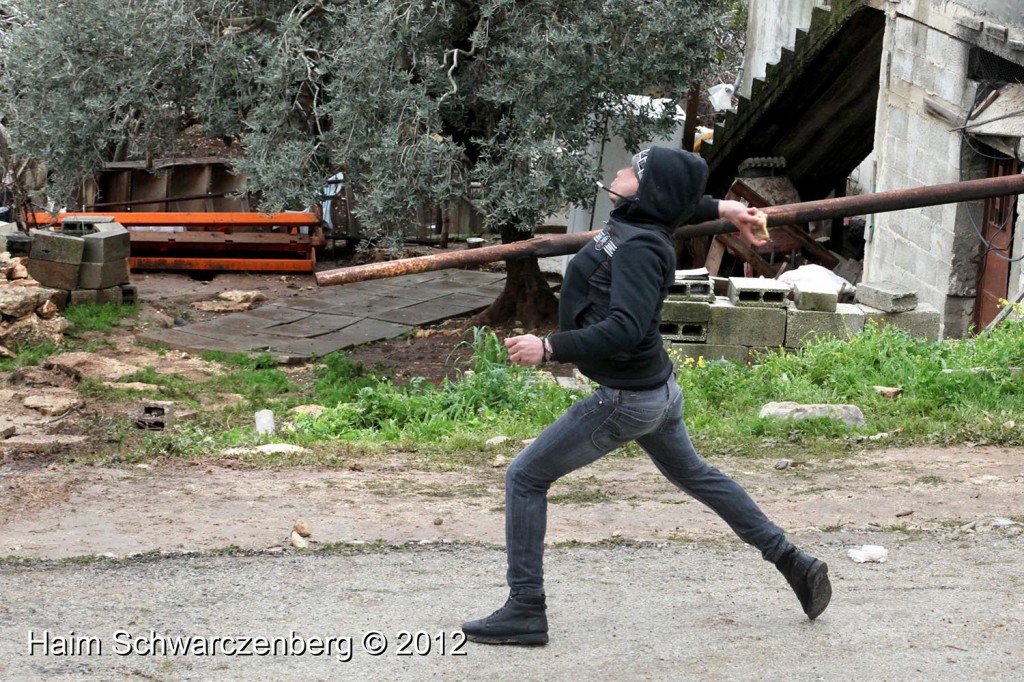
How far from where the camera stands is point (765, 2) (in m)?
22.1

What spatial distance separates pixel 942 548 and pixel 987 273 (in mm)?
7264

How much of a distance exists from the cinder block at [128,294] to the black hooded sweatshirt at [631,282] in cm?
1145

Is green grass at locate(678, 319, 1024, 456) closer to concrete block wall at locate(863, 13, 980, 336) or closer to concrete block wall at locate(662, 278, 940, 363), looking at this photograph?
concrete block wall at locate(662, 278, 940, 363)

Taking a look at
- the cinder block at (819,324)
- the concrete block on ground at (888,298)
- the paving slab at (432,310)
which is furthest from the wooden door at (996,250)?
the paving slab at (432,310)

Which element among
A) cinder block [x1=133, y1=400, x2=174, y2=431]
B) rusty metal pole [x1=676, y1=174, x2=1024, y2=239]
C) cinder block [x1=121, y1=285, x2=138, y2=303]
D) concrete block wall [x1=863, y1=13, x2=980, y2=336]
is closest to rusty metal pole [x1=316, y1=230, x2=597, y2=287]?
rusty metal pole [x1=676, y1=174, x2=1024, y2=239]

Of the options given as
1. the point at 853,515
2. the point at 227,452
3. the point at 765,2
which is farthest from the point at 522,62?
the point at 765,2

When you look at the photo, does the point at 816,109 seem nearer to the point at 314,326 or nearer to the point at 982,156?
the point at 982,156

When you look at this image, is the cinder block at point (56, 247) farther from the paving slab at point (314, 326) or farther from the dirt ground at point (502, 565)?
the dirt ground at point (502, 565)

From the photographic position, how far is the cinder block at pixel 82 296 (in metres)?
13.8

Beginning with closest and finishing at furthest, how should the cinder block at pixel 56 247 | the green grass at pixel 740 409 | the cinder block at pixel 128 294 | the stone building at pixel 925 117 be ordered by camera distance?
the green grass at pixel 740 409 → the stone building at pixel 925 117 → the cinder block at pixel 56 247 → the cinder block at pixel 128 294

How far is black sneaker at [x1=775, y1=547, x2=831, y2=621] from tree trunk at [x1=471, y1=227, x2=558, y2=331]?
9655mm

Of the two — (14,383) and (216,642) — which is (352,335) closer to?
(14,383)

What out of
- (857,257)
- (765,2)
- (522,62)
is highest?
(765,2)

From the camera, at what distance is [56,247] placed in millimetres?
13688
